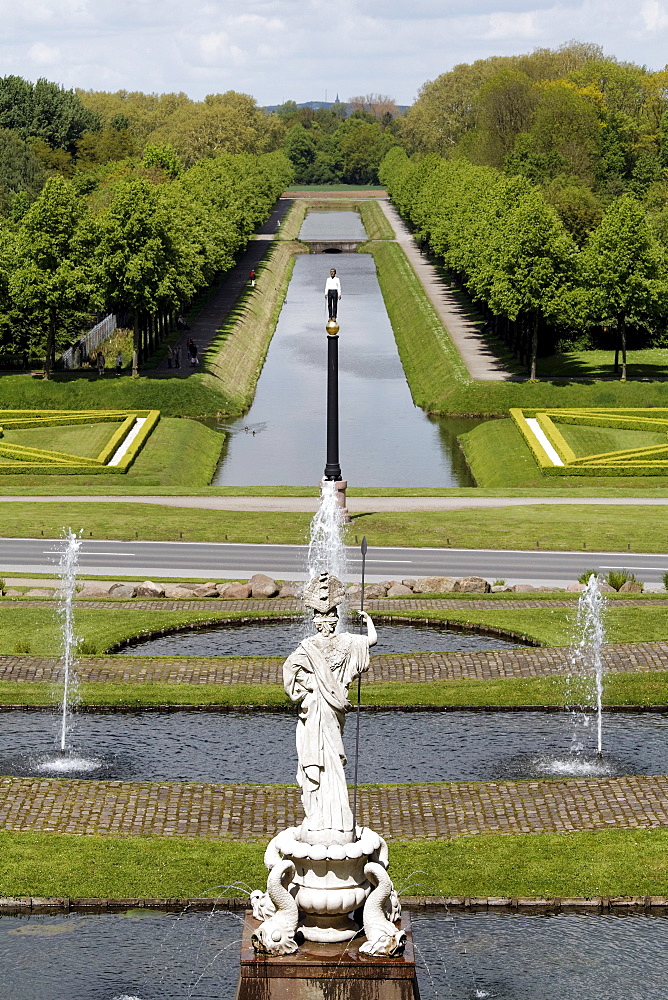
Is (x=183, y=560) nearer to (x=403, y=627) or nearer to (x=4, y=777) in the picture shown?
(x=403, y=627)

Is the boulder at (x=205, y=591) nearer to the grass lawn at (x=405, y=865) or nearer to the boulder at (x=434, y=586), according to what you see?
the boulder at (x=434, y=586)

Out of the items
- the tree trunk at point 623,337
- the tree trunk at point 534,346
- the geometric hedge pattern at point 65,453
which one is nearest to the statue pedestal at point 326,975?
the geometric hedge pattern at point 65,453

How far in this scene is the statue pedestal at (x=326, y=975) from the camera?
18.7 m

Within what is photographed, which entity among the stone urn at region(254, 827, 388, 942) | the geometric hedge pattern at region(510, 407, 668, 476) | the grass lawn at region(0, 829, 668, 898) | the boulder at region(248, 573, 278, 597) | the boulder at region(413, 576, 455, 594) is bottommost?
the geometric hedge pattern at region(510, 407, 668, 476)

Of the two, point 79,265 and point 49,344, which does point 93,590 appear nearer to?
point 49,344

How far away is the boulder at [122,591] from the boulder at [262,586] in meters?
4.03

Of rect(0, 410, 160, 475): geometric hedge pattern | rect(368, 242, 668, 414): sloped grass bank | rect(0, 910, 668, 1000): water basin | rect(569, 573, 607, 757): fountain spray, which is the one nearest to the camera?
rect(0, 910, 668, 1000): water basin

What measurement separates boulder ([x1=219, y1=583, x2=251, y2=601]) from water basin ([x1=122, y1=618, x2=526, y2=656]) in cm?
317

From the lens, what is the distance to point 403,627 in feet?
164

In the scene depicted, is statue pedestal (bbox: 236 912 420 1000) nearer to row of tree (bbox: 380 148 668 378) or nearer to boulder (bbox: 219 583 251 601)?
boulder (bbox: 219 583 251 601)

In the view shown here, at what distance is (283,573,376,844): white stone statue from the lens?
18.8 metres

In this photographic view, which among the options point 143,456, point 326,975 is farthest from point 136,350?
point 326,975

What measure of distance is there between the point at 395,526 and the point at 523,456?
21398mm

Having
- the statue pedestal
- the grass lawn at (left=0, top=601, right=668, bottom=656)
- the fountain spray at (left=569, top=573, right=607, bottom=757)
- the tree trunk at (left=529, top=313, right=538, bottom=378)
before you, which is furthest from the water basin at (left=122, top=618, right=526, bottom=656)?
the tree trunk at (left=529, top=313, right=538, bottom=378)
